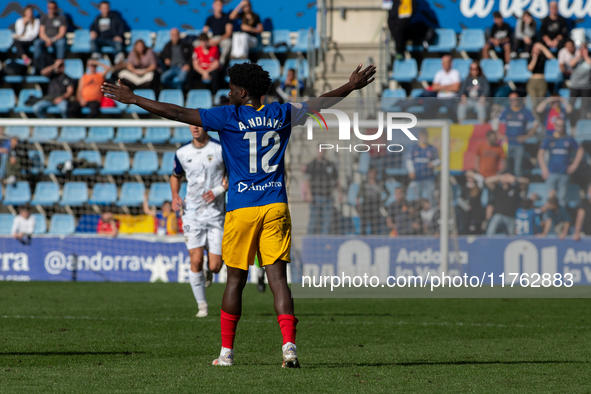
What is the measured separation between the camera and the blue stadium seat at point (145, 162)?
53.0ft

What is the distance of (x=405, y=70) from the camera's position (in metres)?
18.0

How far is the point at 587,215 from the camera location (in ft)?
39.6

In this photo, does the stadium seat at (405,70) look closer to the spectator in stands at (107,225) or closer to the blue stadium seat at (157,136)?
the blue stadium seat at (157,136)

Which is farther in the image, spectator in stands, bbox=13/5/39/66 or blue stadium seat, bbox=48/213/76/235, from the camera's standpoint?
spectator in stands, bbox=13/5/39/66

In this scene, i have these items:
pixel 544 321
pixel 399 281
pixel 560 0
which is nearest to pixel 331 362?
pixel 544 321

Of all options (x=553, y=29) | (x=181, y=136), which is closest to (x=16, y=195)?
(x=181, y=136)

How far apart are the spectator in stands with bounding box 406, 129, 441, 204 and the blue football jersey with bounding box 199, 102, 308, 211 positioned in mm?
7548

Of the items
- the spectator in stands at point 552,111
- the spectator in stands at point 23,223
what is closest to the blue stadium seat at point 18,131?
the spectator in stands at point 23,223

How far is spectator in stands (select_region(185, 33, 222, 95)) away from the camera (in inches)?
715

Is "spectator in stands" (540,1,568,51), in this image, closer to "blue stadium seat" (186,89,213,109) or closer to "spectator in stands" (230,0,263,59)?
"spectator in stands" (230,0,263,59)

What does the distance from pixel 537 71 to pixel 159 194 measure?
27.6 feet

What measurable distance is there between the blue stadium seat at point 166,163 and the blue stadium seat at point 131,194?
24.0 inches

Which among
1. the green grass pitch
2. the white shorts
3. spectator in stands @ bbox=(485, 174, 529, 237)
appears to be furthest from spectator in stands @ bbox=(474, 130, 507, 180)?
the white shorts

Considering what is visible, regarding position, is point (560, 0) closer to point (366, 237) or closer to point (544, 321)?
point (366, 237)
